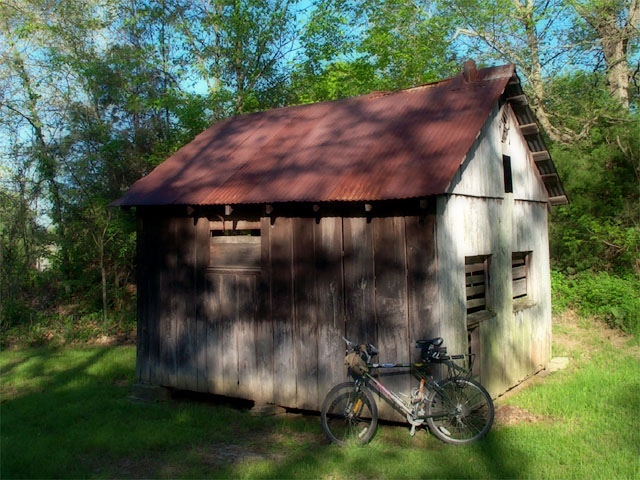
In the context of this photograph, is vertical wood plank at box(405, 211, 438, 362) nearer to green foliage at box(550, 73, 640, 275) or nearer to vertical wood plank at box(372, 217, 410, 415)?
vertical wood plank at box(372, 217, 410, 415)

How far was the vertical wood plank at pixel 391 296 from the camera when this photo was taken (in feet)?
22.1

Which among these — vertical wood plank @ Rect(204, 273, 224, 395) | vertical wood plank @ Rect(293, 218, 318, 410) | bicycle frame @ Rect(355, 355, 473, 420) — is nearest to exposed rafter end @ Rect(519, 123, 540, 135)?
vertical wood plank @ Rect(293, 218, 318, 410)

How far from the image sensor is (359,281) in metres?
7.04

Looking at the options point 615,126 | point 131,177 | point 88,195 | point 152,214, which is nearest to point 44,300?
point 88,195

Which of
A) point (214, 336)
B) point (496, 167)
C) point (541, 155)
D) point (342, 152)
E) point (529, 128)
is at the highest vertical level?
point (529, 128)

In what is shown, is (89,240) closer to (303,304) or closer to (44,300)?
(44,300)

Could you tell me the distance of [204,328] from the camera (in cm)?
841

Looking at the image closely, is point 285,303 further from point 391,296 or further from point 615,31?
point 615,31

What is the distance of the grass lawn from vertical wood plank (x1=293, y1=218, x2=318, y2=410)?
43 centimetres

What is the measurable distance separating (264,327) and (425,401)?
252 cm

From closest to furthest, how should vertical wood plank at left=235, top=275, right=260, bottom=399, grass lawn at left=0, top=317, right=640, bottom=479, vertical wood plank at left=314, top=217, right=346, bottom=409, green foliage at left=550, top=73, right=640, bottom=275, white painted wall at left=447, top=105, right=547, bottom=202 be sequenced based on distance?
1. grass lawn at left=0, top=317, right=640, bottom=479
2. vertical wood plank at left=314, top=217, right=346, bottom=409
3. white painted wall at left=447, top=105, right=547, bottom=202
4. vertical wood plank at left=235, top=275, right=260, bottom=399
5. green foliage at left=550, top=73, right=640, bottom=275

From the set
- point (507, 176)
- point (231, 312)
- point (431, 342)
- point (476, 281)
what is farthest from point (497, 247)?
point (231, 312)

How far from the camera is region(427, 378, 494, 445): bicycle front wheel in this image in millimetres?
6273

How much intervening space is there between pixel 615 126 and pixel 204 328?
12527 millimetres
